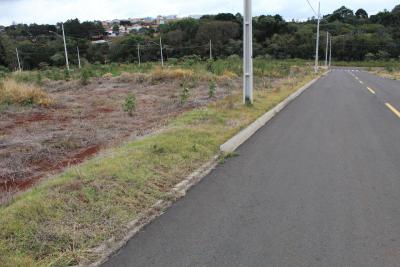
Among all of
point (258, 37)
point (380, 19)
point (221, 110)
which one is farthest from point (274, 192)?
point (380, 19)

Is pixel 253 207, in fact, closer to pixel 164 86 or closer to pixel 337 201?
pixel 337 201

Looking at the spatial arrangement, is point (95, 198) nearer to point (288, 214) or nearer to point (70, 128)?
point (288, 214)

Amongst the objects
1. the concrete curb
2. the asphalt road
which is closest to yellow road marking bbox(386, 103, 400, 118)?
the concrete curb

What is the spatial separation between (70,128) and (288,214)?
290 inches

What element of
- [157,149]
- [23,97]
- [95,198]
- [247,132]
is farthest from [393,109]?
[23,97]

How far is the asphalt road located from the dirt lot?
8.29 ft

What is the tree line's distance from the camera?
2842 inches

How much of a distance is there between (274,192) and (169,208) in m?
1.50

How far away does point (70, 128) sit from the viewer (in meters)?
10.4

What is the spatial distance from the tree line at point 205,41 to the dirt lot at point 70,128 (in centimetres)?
5503

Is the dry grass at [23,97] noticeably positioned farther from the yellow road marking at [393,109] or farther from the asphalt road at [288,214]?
the yellow road marking at [393,109]

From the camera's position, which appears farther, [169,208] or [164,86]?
[164,86]

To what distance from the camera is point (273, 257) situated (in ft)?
12.2

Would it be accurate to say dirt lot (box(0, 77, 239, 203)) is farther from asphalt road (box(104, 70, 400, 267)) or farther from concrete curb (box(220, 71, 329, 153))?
asphalt road (box(104, 70, 400, 267))
